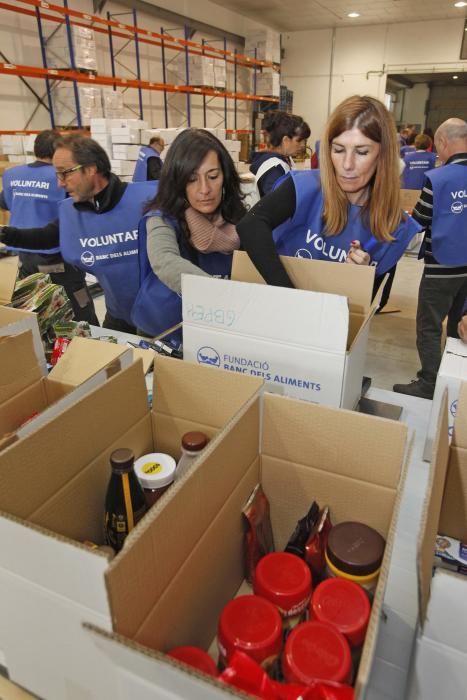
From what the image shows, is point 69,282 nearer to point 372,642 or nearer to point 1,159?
point 372,642

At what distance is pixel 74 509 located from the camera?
840 mm

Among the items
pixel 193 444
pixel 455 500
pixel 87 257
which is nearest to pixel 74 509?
pixel 193 444

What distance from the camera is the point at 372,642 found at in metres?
0.45

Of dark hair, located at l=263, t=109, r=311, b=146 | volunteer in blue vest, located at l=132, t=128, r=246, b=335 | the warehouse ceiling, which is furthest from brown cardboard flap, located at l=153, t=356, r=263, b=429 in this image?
the warehouse ceiling

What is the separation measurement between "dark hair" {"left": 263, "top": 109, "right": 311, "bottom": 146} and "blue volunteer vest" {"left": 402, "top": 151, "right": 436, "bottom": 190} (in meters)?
3.34

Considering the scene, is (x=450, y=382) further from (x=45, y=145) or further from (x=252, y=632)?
(x=45, y=145)

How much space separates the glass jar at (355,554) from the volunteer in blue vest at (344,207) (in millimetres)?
705

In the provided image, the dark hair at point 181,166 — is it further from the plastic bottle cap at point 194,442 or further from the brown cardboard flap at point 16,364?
the plastic bottle cap at point 194,442

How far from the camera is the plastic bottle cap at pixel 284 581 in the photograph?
70 centimetres

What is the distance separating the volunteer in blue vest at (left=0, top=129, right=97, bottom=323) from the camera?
2.95m

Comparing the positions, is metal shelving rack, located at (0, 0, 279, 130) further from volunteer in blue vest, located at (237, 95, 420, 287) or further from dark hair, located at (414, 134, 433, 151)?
volunteer in blue vest, located at (237, 95, 420, 287)

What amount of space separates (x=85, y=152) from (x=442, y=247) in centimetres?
191

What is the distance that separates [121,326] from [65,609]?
1724 mm

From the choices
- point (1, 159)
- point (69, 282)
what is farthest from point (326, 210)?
point (1, 159)
